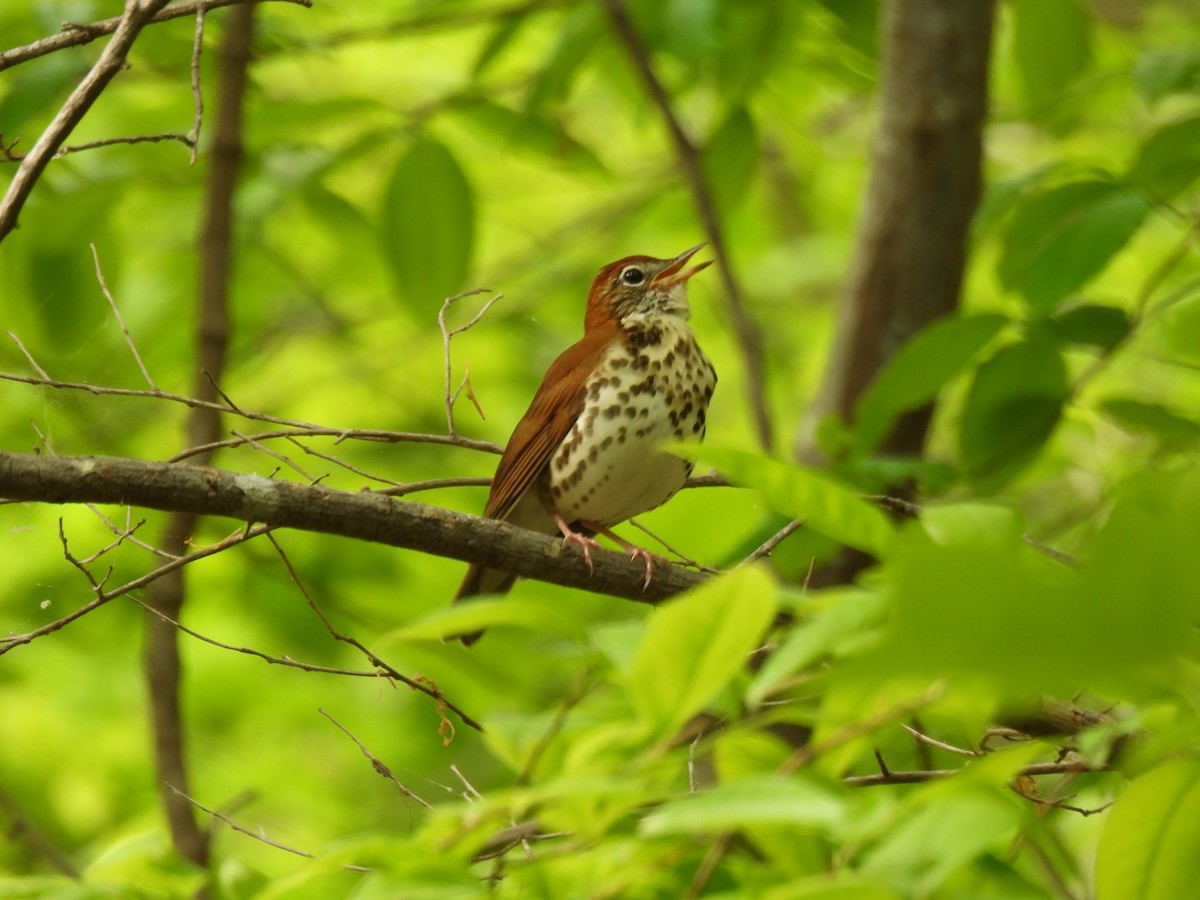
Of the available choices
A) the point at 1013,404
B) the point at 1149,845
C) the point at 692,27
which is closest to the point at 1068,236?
the point at 1013,404

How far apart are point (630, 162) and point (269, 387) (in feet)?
10.1

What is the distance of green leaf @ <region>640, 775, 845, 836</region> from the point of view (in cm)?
98

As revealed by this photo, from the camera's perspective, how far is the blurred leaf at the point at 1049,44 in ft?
14.2

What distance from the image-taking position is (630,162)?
28.3 ft

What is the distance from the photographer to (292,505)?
219 centimetres

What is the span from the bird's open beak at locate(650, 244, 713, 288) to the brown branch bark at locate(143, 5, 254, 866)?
1.40 metres

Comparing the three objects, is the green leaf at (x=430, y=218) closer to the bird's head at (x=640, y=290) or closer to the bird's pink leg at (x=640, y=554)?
the bird's head at (x=640, y=290)

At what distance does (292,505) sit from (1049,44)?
3.25 metres

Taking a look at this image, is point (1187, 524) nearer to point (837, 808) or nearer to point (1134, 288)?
point (837, 808)

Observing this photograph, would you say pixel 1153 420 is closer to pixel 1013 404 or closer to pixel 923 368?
pixel 1013 404

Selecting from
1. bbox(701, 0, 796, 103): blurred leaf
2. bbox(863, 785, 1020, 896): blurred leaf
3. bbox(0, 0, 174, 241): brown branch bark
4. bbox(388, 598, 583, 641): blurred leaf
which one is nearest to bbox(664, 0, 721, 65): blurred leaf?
bbox(701, 0, 796, 103): blurred leaf

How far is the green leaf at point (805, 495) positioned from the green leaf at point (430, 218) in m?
3.07

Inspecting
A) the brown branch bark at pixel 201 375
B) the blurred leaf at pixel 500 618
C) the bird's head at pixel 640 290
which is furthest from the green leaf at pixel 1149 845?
the brown branch bark at pixel 201 375

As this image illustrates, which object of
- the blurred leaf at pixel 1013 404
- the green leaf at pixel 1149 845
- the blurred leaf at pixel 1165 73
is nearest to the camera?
the green leaf at pixel 1149 845
